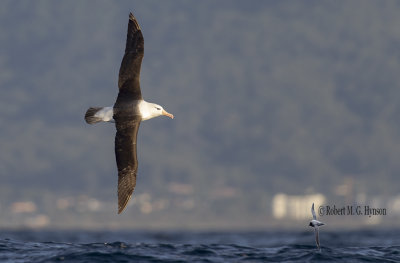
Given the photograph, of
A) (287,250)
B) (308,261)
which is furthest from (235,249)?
(308,261)

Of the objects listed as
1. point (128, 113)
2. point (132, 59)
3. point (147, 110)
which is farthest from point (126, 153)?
point (132, 59)

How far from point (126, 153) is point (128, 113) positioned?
3.93ft

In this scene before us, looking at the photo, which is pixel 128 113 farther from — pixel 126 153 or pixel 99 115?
pixel 126 153

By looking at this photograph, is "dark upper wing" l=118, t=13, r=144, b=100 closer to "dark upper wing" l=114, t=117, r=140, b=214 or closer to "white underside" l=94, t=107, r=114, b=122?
"white underside" l=94, t=107, r=114, b=122

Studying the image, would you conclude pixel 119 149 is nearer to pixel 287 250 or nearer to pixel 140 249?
pixel 140 249

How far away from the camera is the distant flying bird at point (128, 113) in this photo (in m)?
25.2

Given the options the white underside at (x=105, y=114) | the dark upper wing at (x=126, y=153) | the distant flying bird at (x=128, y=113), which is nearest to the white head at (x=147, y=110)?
the distant flying bird at (x=128, y=113)

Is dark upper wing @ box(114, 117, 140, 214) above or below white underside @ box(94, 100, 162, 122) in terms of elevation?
below

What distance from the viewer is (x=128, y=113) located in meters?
25.3

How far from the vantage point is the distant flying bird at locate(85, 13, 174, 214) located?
82.5 ft

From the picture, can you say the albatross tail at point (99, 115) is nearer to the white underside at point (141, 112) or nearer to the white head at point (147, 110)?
the white underside at point (141, 112)

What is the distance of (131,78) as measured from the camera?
25422 mm

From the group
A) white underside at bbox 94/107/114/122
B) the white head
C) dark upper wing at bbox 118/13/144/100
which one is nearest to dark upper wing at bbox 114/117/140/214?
white underside at bbox 94/107/114/122

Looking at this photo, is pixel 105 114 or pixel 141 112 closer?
pixel 105 114
